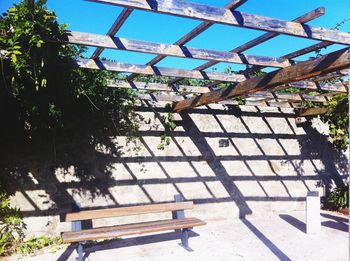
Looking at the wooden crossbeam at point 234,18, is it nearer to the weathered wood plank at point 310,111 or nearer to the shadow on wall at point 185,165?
the shadow on wall at point 185,165

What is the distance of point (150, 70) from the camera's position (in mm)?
4098

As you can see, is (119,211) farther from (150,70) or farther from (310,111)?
(310,111)

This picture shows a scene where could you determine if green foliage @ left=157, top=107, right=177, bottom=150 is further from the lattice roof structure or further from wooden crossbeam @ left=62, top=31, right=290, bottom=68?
wooden crossbeam @ left=62, top=31, right=290, bottom=68

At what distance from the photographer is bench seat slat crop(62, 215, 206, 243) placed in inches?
159

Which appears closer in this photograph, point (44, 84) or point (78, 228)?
point (44, 84)

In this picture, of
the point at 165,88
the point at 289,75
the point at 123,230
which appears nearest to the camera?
the point at 289,75

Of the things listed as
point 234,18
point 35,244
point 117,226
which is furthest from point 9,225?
point 234,18

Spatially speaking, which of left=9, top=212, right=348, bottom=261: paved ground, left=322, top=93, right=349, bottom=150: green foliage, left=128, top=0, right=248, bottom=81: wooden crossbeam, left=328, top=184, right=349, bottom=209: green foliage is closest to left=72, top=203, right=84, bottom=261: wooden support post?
left=9, top=212, right=348, bottom=261: paved ground

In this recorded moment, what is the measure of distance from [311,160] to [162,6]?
6.24m

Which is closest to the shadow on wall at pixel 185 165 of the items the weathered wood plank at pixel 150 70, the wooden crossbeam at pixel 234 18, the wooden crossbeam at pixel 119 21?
the weathered wood plank at pixel 150 70

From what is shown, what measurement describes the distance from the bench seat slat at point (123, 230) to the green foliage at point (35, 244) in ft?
3.50

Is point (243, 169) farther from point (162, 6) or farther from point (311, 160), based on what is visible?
point (162, 6)

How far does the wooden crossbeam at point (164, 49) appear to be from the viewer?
3.12 m

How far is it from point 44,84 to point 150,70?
4.31 ft
